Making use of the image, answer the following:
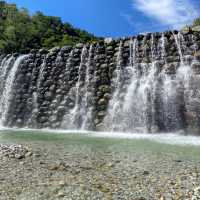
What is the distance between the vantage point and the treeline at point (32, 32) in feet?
181

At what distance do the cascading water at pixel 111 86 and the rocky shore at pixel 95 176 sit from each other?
354 inches

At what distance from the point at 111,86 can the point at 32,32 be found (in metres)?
39.9

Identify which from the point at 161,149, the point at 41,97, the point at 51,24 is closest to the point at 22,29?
the point at 51,24

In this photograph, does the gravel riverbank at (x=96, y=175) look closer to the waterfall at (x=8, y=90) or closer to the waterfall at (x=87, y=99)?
the waterfall at (x=87, y=99)

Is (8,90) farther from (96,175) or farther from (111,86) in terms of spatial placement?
(96,175)

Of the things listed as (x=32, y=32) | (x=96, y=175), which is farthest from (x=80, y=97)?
(x=32, y=32)

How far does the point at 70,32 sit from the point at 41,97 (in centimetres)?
4233

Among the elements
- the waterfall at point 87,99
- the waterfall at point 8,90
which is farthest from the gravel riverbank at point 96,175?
the waterfall at point 8,90

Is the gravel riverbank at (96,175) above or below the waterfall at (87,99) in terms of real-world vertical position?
below

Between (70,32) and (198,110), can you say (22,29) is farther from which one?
(198,110)

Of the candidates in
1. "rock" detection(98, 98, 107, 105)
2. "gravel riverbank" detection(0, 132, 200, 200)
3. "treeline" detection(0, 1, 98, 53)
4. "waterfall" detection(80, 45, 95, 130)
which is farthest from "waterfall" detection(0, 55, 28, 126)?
"treeline" detection(0, 1, 98, 53)

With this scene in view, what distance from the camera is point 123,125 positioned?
20203mm

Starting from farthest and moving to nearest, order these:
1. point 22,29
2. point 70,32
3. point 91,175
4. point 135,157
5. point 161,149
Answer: point 70,32 < point 22,29 < point 161,149 < point 135,157 < point 91,175

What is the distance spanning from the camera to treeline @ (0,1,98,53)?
5506 centimetres
